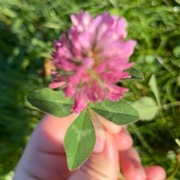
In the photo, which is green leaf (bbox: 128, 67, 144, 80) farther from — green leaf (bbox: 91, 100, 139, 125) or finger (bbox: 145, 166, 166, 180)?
finger (bbox: 145, 166, 166, 180)

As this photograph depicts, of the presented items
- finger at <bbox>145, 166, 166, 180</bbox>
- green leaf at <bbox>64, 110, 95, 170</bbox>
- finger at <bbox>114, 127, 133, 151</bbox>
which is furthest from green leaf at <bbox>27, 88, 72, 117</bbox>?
finger at <bbox>145, 166, 166, 180</bbox>

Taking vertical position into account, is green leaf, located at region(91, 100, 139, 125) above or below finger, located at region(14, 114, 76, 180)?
above

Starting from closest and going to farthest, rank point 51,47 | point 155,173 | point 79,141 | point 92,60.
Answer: point 92,60 → point 79,141 → point 155,173 → point 51,47

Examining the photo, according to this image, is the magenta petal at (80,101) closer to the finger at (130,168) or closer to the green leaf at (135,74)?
the green leaf at (135,74)

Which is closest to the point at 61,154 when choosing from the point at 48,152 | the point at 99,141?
the point at 48,152

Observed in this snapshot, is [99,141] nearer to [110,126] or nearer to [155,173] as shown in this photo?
[110,126]

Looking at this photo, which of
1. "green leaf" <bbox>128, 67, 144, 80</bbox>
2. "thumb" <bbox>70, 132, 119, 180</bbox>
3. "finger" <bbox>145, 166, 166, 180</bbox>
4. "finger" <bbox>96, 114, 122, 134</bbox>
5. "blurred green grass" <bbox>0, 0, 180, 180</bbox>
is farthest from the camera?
"blurred green grass" <bbox>0, 0, 180, 180</bbox>

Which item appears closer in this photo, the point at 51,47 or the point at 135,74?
the point at 135,74
